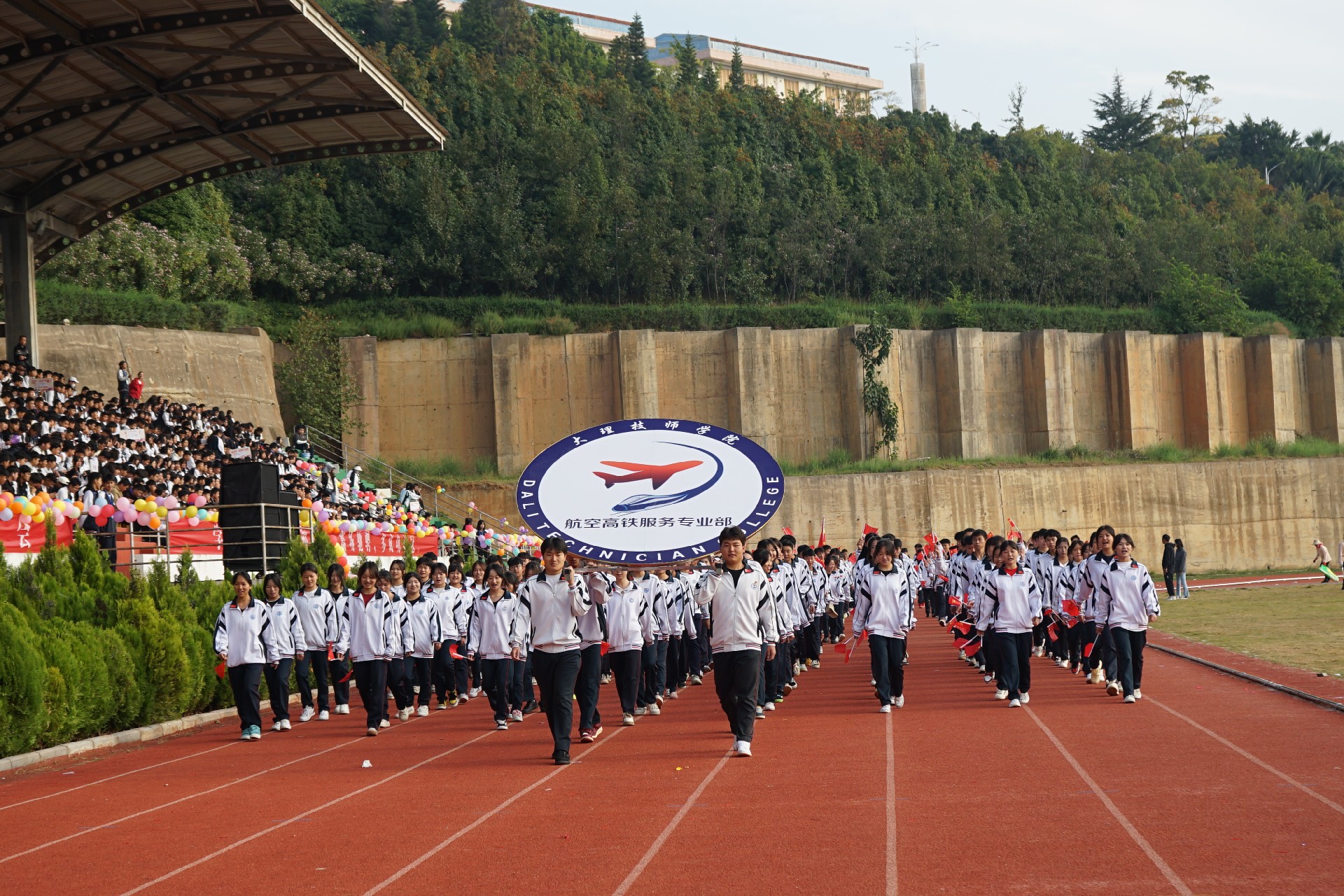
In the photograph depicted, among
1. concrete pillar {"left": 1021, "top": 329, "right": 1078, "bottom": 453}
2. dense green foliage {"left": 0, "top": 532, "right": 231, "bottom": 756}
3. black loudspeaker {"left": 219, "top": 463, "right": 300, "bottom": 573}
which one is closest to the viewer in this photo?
dense green foliage {"left": 0, "top": 532, "right": 231, "bottom": 756}

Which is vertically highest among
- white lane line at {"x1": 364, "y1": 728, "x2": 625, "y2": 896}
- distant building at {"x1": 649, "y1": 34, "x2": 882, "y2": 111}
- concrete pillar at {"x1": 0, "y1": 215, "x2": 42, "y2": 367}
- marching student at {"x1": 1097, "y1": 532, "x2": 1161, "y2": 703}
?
distant building at {"x1": 649, "y1": 34, "x2": 882, "y2": 111}

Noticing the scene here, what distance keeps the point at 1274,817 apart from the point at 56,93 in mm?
22358

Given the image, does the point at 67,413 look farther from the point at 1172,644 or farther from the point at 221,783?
the point at 1172,644

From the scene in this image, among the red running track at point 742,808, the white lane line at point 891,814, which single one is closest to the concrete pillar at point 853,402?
the red running track at point 742,808

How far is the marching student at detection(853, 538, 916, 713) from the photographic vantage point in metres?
14.3

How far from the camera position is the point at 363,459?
45.2 meters

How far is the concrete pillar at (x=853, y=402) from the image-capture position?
162ft

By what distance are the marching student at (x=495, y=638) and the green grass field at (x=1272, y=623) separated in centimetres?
924

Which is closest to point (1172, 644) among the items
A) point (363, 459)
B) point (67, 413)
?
point (67, 413)

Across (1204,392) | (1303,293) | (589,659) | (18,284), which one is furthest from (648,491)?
(1303,293)

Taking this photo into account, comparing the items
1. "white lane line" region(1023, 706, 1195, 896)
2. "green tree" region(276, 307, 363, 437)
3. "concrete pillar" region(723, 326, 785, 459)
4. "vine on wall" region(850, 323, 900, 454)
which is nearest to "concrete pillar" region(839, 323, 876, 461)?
"vine on wall" region(850, 323, 900, 454)

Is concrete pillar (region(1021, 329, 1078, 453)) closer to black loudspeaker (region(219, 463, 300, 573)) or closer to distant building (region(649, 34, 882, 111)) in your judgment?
black loudspeaker (region(219, 463, 300, 573))

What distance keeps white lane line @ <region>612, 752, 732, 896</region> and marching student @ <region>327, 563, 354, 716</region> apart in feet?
19.9

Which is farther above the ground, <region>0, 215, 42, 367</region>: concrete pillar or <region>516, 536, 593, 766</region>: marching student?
<region>0, 215, 42, 367</region>: concrete pillar
